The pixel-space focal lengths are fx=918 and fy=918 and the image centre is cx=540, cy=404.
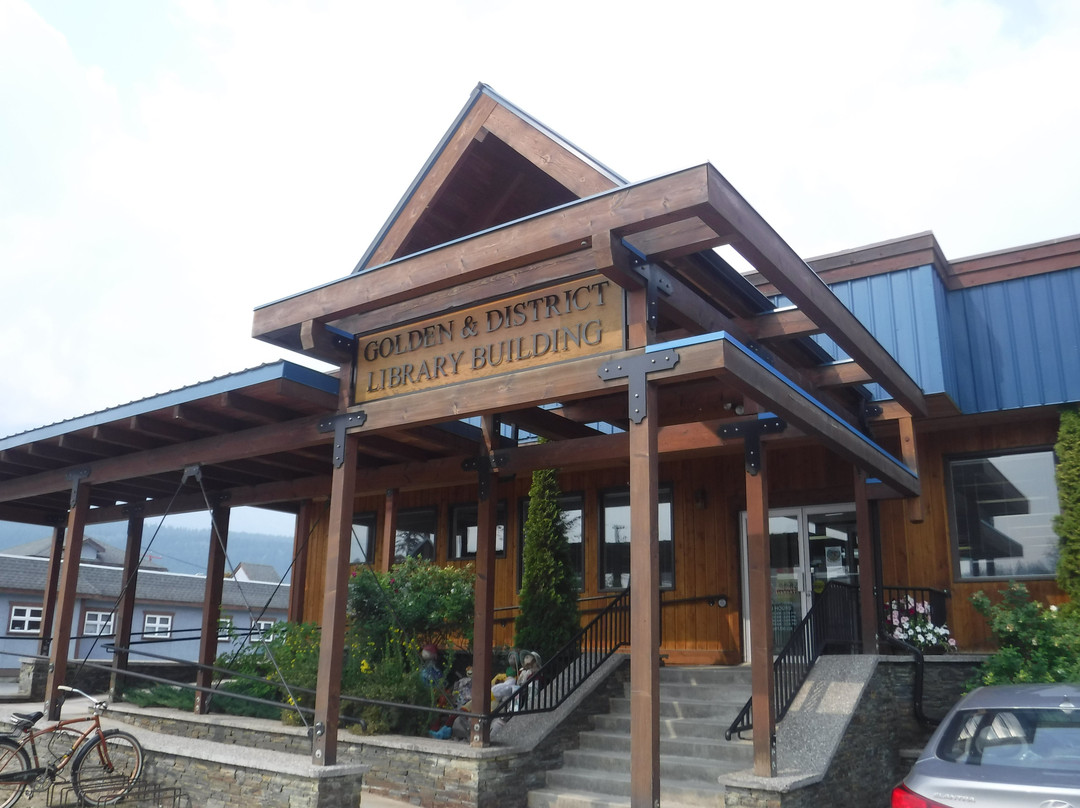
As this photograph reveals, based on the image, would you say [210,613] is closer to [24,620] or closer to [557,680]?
[557,680]

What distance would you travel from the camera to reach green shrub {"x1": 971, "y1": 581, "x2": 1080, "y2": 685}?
9359mm

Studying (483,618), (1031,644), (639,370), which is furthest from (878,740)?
(639,370)

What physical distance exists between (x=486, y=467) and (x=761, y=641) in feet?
11.9

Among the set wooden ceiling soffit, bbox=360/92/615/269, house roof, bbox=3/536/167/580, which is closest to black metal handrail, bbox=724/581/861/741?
wooden ceiling soffit, bbox=360/92/615/269

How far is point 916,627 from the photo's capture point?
1064cm

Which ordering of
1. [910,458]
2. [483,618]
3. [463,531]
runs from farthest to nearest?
1. [463,531]
2. [910,458]
3. [483,618]

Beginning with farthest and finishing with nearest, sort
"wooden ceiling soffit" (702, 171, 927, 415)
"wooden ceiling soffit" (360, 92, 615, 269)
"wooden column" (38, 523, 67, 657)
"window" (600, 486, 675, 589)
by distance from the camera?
"wooden column" (38, 523, 67, 657)
"window" (600, 486, 675, 589)
"wooden ceiling soffit" (360, 92, 615, 269)
"wooden ceiling soffit" (702, 171, 927, 415)

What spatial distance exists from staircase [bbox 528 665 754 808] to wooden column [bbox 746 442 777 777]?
44.1 inches

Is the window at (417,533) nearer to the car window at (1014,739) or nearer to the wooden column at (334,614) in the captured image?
the wooden column at (334,614)

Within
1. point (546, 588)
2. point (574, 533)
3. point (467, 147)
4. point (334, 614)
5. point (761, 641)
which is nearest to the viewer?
point (761, 641)

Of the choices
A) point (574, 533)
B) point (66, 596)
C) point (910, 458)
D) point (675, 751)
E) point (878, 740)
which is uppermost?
point (910, 458)

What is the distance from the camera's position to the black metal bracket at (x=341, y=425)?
27.7 ft

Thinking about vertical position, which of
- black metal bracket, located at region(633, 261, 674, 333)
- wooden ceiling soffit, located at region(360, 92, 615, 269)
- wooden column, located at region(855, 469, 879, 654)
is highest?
wooden ceiling soffit, located at region(360, 92, 615, 269)

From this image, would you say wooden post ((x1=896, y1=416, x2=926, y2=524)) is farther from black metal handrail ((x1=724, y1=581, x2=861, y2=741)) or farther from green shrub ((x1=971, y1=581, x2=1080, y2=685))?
green shrub ((x1=971, y1=581, x2=1080, y2=685))
